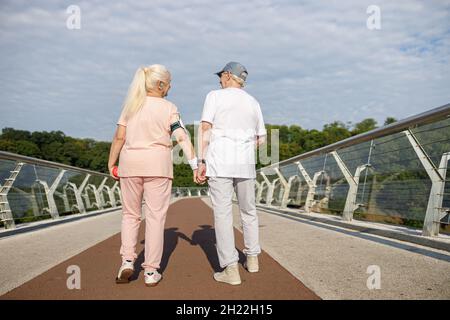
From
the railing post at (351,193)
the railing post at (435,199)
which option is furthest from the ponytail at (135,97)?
the railing post at (351,193)

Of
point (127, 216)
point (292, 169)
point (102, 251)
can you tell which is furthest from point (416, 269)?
point (292, 169)

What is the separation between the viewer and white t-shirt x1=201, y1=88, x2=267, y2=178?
→ 395 cm

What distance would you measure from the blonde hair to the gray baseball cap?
589 millimetres

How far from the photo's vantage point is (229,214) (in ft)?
13.0

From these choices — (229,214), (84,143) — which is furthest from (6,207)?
(84,143)

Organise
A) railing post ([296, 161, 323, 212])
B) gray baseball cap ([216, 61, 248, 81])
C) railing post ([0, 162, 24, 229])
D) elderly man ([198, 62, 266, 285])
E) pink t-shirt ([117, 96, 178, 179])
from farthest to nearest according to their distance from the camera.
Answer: railing post ([296, 161, 323, 212]) < railing post ([0, 162, 24, 229]) < gray baseball cap ([216, 61, 248, 81]) < elderly man ([198, 62, 266, 285]) < pink t-shirt ([117, 96, 178, 179])

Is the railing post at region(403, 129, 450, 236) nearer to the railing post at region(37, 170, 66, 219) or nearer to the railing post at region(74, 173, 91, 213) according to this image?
the railing post at region(37, 170, 66, 219)

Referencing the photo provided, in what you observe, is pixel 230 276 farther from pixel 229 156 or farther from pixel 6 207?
pixel 6 207

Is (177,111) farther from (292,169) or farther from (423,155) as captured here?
(292,169)

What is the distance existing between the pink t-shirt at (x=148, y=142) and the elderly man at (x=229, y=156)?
34cm

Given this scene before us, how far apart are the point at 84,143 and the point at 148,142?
387ft

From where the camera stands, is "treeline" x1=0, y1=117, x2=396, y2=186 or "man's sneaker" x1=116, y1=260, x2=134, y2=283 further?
"treeline" x1=0, y1=117, x2=396, y2=186

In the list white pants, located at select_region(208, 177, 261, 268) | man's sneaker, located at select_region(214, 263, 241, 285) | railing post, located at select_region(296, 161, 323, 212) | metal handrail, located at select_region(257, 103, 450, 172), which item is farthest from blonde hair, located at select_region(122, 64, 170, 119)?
railing post, located at select_region(296, 161, 323, 212)

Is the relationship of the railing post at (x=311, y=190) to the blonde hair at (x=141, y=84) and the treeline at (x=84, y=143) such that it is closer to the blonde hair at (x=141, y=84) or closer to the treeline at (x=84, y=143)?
the blonde hair at (x=141, y=84)
